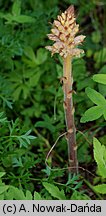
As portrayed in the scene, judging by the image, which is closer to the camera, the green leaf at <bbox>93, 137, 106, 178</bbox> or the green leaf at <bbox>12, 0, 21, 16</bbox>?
the green leaf at <bbox>93, 137, 106, 178</bbox>

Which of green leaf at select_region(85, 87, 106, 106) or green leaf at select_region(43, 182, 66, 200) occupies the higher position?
green leaf at select_region(85, 87, 106, 106)

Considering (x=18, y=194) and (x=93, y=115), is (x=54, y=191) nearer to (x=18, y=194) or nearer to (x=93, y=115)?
(x=18, y=194)

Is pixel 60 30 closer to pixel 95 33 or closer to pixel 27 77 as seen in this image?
pixel 27 77

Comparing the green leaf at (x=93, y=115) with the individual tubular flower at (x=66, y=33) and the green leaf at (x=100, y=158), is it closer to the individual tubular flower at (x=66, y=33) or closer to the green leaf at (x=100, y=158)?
the green leaf at (x=100, y=158)

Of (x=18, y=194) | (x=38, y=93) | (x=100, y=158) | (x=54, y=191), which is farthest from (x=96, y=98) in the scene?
(x=38, y=93)

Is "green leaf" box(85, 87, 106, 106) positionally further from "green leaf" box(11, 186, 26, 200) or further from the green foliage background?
"green leaf" box(11, 186, 26, 200)

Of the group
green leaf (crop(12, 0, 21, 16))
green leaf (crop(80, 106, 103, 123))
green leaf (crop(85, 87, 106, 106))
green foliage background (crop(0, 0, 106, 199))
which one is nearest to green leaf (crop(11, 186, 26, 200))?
green foliage background (crop(0, 0, 106, 199))

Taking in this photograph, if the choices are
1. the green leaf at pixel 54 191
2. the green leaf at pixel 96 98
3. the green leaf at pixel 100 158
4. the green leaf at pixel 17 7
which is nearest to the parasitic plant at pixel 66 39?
the green leaf at pixel 96 98
